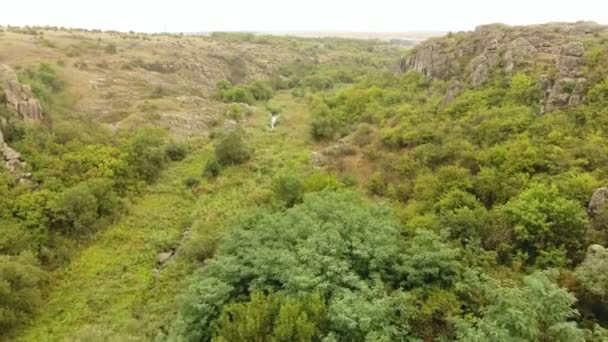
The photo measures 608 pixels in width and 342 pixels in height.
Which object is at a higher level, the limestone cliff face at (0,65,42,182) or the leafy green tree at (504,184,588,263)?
the limestone cliff face at (0,65,42,182)

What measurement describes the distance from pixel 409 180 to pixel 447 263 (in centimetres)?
897

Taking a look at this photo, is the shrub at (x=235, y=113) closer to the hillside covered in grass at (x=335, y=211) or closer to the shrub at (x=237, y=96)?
the hillside covered in grass at (x=335, y=211)

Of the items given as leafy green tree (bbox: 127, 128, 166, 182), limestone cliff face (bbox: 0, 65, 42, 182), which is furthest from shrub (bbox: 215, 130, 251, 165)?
limestone cliff face (bbox: 0, 65, 42, 182)

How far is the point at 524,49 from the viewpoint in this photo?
30375mm

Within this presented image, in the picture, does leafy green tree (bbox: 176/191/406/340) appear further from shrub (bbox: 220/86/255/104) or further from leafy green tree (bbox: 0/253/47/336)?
shrub (bbox: 220/86/255/104)

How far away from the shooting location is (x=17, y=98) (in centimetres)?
2638

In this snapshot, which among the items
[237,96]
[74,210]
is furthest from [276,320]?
[237,96]

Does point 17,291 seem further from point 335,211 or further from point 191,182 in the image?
point 191,182

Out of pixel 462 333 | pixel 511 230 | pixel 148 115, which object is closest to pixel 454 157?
pixel 511 230

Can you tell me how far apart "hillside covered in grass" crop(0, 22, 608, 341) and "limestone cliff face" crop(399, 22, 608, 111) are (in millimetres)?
178

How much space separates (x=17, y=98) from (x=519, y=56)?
114ft

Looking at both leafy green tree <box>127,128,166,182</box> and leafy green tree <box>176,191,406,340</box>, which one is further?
leafy green tree <box>127,128,166,182</box>

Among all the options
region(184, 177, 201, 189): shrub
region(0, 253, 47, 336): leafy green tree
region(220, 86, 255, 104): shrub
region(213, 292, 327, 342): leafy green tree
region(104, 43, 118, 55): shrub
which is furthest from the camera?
region(104, 43, 118, 55): shrub

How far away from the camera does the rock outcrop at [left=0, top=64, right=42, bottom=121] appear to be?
25766mm
